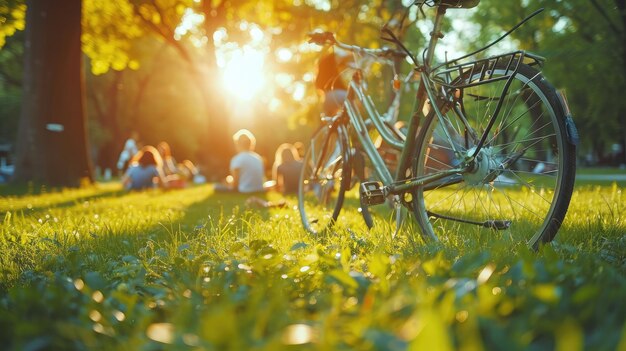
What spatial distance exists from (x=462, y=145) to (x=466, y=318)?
6.16 feet

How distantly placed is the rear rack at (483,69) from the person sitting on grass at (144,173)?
1100cm

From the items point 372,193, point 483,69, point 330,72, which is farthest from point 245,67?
point 483,69

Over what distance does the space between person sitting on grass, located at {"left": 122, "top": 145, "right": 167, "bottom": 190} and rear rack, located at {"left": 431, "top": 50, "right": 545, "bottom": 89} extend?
36.1 ft

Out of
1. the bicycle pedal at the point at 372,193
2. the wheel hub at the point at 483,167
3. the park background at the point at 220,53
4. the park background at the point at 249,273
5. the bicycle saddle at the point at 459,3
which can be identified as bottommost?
the park background at the point at 249,273

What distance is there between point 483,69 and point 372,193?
126 cm

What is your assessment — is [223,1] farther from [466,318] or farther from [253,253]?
[466,318]

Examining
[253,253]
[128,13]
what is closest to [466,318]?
[253,253]

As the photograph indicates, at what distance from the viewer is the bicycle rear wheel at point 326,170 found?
14.6ft

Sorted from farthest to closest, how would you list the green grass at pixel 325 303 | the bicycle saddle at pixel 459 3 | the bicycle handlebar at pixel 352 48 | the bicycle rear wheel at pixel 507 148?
the bicycle handlebar at pixel 352 48 → the bicycle saddle at pixel 459 3 → the bicycle rear wheel at pixel 507 148 → the green grass at pixel 325 303

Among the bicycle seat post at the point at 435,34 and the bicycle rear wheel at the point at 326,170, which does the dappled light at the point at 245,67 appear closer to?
the bicycle rear wheel at the point at 326,170

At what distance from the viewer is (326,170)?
498 centimetres

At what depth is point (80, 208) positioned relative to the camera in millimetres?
7191

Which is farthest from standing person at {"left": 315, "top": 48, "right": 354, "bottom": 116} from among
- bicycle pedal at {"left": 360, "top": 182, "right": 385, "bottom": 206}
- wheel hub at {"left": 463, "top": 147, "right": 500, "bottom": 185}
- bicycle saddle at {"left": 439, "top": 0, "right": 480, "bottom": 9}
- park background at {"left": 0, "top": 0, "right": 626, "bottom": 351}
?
wheel hub at {"left": 463, "top": 147, "right": 500, "bottom": 185}

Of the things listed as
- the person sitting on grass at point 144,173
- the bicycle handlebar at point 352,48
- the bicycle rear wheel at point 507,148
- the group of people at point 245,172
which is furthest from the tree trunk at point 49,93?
the bicycle rear wheel at point 507,148
